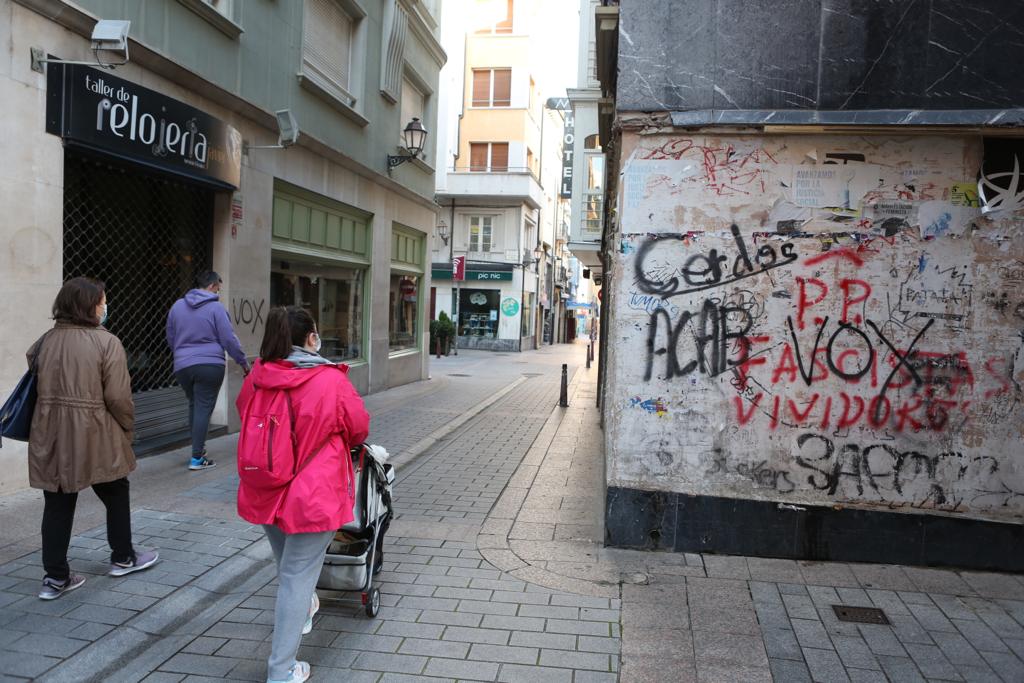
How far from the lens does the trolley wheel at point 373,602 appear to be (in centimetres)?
405

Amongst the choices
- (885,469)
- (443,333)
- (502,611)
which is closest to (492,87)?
(443,333)

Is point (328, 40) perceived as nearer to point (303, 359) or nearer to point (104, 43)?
point (104, 43)

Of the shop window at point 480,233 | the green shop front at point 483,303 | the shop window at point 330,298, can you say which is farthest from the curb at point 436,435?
the shop window at point 480,233

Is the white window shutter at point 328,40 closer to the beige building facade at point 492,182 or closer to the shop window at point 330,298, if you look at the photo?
the shop window at point 330,298

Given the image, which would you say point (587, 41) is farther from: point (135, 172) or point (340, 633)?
point (340, 633)

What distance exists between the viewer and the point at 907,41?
4953 millimetres

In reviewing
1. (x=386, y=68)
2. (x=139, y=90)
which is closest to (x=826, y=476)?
(x=139, y=90)

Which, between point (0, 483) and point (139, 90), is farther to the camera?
point (139, 90)

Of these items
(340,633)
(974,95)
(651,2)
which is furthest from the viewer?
(651,2)

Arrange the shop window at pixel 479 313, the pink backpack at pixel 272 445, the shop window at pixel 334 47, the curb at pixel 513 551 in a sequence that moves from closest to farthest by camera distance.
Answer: the pink backpack at pixel 272 445, the curb at pixel 513 551, the shop window at pixel 334 47, the shop window at pixel 479 313

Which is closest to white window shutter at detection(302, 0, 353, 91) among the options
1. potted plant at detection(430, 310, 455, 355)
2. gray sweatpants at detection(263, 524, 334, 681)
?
gray sweatpants at detection(263, 524, 334, 681)

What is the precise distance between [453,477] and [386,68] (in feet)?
29.3

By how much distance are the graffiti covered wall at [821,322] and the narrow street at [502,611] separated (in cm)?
67

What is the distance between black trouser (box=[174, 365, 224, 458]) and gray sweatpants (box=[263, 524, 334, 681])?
4.21 meters
